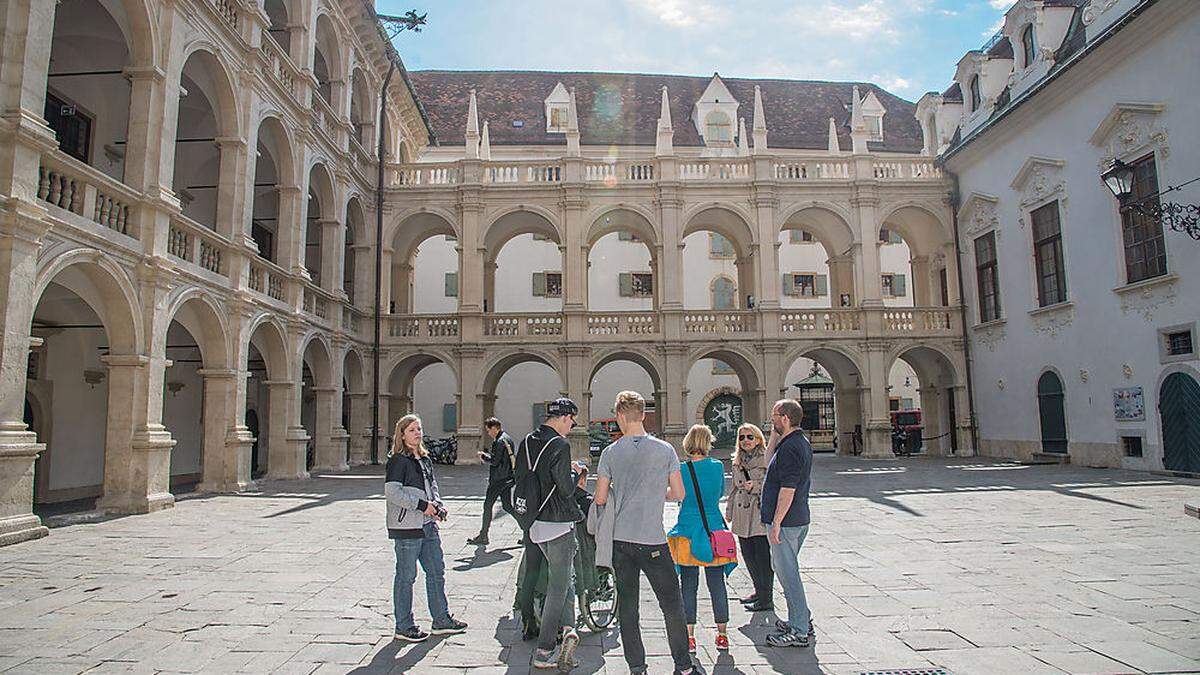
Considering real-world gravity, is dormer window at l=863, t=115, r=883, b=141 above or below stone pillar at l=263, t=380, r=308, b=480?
above

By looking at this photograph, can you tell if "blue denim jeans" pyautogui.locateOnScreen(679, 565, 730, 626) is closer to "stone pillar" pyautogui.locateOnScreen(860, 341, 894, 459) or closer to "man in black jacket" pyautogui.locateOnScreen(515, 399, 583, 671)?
"man in black jacket" pyautogui.locateOnScreen(515, 399, 583, 671)

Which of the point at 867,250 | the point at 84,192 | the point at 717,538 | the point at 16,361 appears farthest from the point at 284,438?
the point at 867,250

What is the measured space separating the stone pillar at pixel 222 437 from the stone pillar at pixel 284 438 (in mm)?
2781

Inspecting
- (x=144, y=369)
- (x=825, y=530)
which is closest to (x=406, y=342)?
(x=144, y=369)

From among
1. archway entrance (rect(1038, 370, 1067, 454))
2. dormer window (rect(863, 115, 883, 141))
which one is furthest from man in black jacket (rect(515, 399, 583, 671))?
dormer window (rect(863, 115, 883, 141))

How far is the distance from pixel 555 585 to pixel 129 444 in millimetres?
10519

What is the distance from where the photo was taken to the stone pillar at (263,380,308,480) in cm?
1888

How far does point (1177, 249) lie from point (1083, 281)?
3.27m

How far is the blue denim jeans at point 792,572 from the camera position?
18.2 feet

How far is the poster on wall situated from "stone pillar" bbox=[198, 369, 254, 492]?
68.8 feet

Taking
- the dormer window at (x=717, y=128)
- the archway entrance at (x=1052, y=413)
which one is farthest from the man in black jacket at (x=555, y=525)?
the dormer window at (x=717, y=128)

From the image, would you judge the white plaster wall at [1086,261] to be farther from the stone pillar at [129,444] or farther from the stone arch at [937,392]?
the stone pillar at [129,444]

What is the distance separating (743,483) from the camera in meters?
6.20

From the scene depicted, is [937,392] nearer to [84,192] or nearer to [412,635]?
[412,635]
